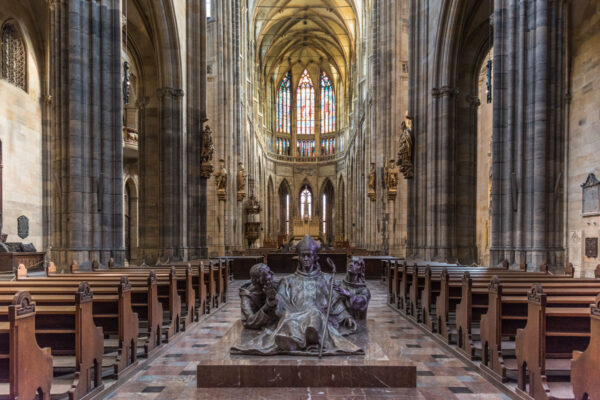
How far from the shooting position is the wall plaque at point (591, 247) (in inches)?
521

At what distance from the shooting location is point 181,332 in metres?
8.15

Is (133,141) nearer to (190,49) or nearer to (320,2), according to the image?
(190,49)

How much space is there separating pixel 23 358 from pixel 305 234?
23.3ft

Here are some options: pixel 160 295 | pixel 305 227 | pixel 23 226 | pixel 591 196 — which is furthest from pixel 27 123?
pixel 305 227

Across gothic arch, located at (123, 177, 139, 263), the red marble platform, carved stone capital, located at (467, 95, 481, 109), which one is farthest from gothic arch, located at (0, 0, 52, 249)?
carved stone capital, located at (467, 95, 481, 109)

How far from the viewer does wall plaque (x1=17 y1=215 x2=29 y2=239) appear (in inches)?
671

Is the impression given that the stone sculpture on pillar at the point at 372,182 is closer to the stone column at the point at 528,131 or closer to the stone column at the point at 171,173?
the stone column at the point at 171,173

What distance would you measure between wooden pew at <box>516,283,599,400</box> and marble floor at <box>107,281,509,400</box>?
539 millimetres

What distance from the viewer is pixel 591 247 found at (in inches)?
530

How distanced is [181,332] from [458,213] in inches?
453

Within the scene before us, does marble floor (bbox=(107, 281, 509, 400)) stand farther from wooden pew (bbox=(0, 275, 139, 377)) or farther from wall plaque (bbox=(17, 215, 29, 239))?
wall plaque (bbox=(17, 215, 29, 239))

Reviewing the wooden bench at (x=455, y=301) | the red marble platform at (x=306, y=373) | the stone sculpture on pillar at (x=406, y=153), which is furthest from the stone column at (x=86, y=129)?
the stone sculpture on pillar at (x=406, y=153)

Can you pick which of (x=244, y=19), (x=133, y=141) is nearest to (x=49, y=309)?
(x=133, y=141)

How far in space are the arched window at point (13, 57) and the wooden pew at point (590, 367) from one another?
1935 cm
